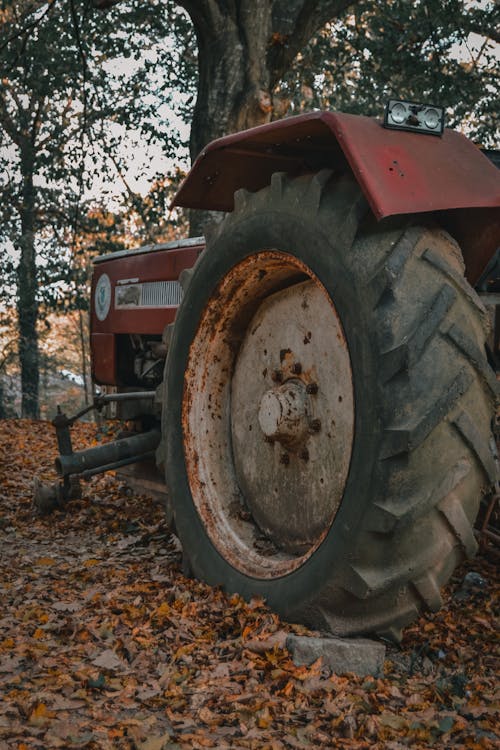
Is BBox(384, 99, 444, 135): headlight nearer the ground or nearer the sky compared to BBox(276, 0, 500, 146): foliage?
nearer the ground

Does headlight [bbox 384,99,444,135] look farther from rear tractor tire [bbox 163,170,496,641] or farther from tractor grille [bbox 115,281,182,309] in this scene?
tractor grille [bbox 115,281,182,309]

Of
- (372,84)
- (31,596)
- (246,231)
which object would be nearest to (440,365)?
(246,231)

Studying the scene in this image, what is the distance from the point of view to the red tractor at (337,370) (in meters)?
2.52

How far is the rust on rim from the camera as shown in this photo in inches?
123

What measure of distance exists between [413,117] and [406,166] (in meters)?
0.24

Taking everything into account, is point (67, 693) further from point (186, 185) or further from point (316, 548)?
point (186, 185)

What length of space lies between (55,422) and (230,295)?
2.15m

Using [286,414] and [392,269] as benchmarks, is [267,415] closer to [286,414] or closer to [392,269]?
[286,414]

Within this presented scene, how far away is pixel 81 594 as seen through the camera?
3.48 meters

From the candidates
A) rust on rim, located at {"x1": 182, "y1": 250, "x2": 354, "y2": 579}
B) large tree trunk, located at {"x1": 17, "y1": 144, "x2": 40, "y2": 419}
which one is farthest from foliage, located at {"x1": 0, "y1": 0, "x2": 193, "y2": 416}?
rust on rim, located at {"x1": 182, "y1": 250, "x2": 354, "y2": 579}

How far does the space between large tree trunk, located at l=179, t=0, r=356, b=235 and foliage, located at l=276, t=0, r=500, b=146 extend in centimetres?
131

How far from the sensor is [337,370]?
3.11 meters

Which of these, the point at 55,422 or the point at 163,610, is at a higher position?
the point at 55,422

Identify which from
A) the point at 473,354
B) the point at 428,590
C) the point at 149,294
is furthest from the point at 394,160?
the point at 149,294
